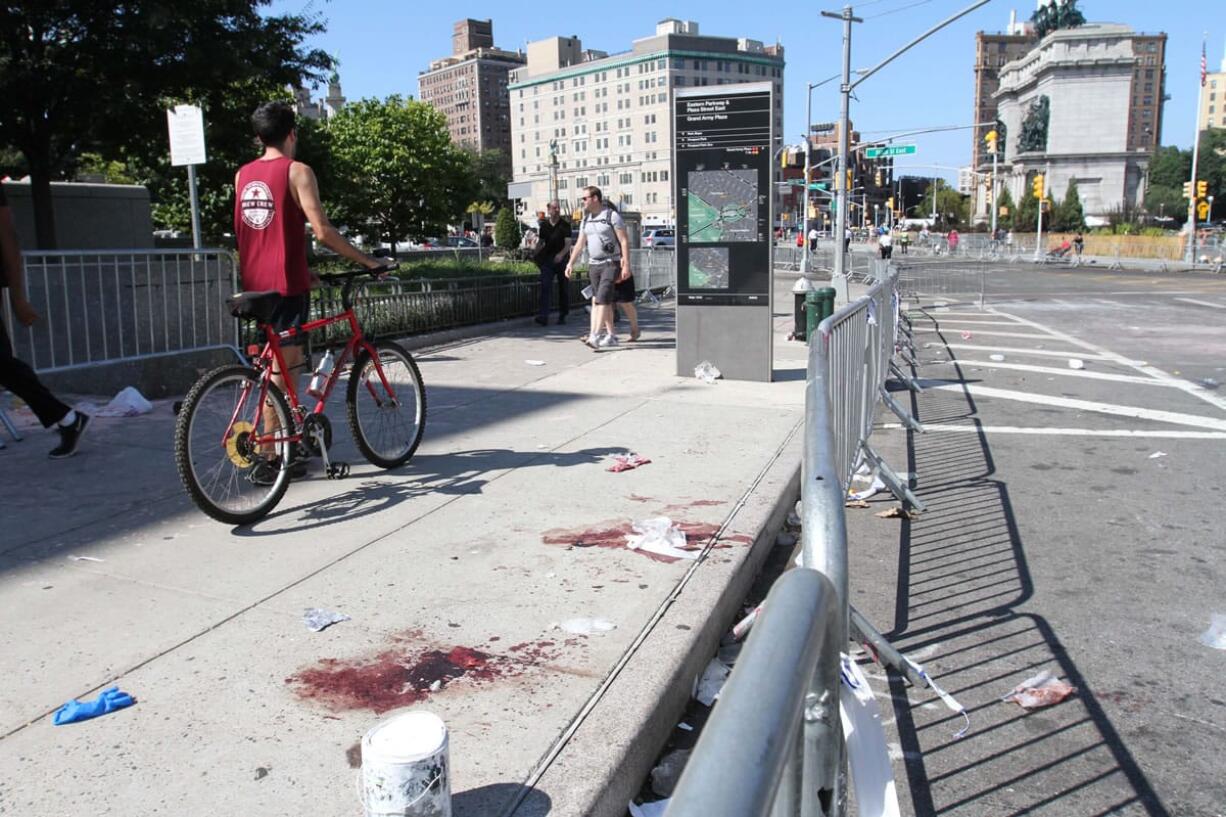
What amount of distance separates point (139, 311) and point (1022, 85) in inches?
4138

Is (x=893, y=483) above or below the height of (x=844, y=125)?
below

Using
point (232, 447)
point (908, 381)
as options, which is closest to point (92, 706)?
point (232, 447)

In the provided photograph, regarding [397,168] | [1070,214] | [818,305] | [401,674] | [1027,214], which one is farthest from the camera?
[1027,214]

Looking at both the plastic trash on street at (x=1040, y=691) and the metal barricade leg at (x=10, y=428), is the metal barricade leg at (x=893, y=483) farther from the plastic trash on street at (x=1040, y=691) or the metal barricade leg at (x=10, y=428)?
the metal barricade leg at (x=10, y=428)

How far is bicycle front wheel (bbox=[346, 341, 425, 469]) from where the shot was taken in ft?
19.0

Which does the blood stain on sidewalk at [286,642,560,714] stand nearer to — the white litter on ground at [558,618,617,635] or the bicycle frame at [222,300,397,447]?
the white litter on ground at [558,618,617,635]

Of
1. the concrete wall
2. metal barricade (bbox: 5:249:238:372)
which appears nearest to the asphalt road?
metal barricade (bbox: 5:249:238:372)

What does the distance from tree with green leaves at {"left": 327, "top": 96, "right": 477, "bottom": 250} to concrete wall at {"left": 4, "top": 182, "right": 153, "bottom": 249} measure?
19.6 meters

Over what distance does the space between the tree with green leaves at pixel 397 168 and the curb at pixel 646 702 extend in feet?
101

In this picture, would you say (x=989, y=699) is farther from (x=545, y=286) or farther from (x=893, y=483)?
(x=545, y=286)

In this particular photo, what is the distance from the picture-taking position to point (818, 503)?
7.48ft

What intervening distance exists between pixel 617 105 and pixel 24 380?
562ft

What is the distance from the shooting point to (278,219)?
5402 millimetres

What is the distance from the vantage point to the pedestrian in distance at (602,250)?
38.3ft
